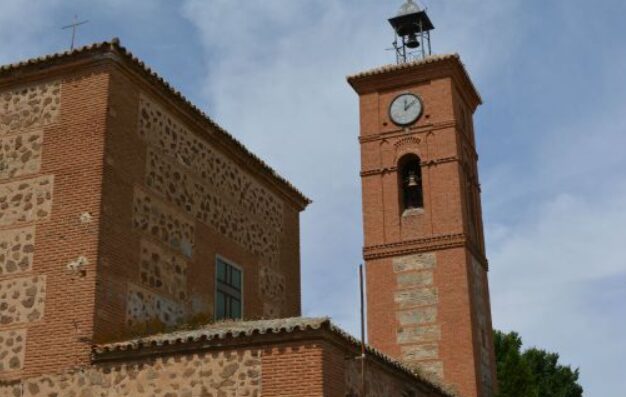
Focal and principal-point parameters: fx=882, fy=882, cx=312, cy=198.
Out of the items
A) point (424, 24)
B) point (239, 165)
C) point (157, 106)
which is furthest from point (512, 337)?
point (157, 106)

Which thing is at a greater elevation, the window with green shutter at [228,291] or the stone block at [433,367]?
the window with green shutter at [228,291]

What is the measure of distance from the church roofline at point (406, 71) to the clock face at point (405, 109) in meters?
0.84

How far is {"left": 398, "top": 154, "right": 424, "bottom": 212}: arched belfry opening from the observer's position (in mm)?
25562

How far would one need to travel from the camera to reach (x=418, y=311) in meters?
23.8

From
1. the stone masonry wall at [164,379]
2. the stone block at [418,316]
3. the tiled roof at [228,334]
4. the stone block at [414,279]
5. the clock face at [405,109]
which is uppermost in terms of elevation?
the clock face at [405,109]

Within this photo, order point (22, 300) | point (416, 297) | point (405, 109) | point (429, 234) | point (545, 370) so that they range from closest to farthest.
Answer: point (22, 300)
point (416, 297)
point (429, 234)
point (405, 109)
point (545, 370)

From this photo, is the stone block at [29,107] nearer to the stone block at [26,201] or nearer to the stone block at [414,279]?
the stone block at [26,201]

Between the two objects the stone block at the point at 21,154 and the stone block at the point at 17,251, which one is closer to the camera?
the stone block at the point at 17,251

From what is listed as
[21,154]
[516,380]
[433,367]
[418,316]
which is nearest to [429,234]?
[418,316]

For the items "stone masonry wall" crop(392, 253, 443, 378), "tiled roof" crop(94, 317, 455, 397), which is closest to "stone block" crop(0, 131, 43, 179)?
"tiled roof" crop(94, 317, 455, 397)

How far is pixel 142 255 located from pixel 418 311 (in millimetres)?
11766

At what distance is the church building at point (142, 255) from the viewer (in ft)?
38.1

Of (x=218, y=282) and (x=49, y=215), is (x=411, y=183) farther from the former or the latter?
(x=49, y=215)

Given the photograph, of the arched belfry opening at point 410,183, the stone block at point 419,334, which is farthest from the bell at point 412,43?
the stone block at point 419,334
